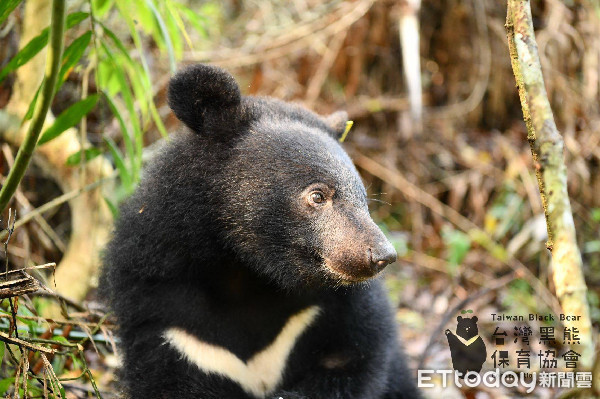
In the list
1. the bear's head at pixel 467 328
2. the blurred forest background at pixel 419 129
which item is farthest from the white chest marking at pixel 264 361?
the bear's head at pixel 467 328

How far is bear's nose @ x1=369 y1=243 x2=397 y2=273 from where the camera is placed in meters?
2.47

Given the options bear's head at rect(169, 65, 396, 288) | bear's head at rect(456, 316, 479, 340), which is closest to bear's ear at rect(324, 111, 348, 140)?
bear's head at rect(169, 65, 396, 288)

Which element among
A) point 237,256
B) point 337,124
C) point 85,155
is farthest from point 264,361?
point 85,155

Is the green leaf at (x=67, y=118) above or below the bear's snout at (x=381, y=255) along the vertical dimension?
above

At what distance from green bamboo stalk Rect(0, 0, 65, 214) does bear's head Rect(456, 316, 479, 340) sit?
127 inches

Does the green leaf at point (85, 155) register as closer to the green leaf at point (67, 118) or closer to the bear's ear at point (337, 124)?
the green leaf at point (67, 118)

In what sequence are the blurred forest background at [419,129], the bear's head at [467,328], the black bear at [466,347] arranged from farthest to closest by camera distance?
1. the blurred forest background at [419,129]
2. the bear's head at [467,328]
3. the black bear at [466,347]

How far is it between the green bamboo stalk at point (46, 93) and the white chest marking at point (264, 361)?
1179 millimetres

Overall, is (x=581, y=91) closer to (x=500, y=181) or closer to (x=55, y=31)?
(x=500, y=181)

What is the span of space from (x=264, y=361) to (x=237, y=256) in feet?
1.88

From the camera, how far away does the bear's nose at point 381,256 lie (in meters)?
2.47

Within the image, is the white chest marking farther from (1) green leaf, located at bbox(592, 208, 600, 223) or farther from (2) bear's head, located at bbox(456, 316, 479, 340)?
(1) green leaf, located at bbox(592, 208, 600, 223)

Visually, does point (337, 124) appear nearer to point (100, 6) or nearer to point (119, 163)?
point (119, 163)

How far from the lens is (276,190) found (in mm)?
2732
